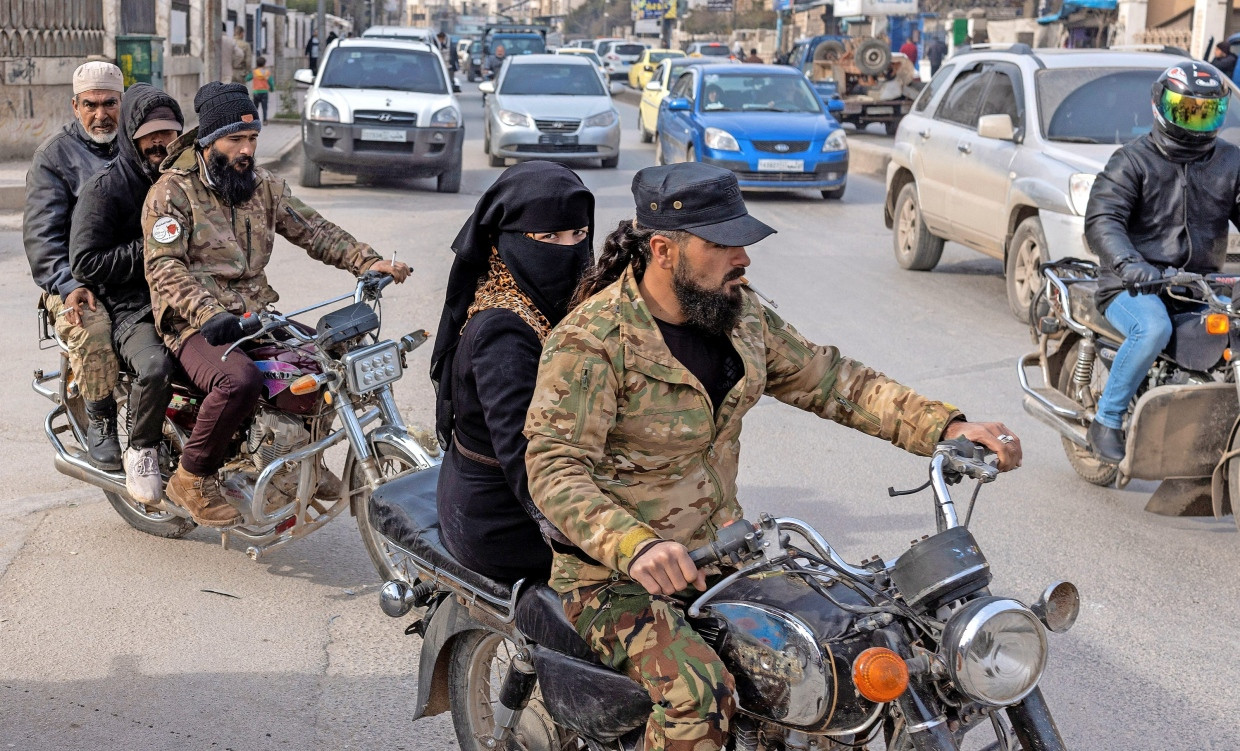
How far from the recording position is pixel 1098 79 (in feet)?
34.9

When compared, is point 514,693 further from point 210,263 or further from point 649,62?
point 649,62

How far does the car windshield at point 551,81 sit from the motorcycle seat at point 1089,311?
15.6 m

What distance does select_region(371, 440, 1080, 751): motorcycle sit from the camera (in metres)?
2.49

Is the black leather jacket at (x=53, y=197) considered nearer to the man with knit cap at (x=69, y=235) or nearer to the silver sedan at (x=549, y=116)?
the man with knit cap at (x=69, y=235)

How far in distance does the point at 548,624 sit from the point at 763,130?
14.7 meters

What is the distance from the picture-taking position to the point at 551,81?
71.5ft

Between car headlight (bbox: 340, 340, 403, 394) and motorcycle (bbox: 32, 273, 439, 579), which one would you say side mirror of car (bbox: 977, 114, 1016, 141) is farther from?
car headlight (bbox: 340, 340, 403, 394)

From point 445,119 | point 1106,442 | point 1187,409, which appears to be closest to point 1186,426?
point 1187,409

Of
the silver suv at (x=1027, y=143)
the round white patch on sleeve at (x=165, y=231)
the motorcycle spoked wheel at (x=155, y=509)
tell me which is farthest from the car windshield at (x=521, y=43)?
the round white patch on sleeve at (x=165, y=231)

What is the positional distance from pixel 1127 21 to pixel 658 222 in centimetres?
3768

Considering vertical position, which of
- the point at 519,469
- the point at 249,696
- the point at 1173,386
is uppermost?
the point at 519,469

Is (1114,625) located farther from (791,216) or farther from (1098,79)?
(791,216)

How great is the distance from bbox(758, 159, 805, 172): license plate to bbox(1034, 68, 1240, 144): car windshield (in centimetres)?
655

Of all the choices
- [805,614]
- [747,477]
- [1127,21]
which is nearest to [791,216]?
[747,477]
